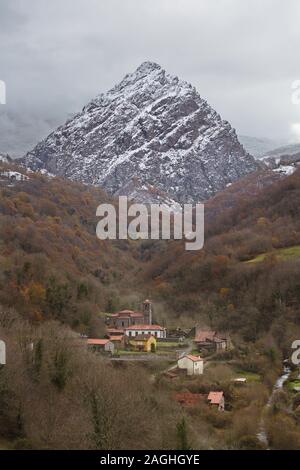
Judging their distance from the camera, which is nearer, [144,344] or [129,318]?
[144,344]

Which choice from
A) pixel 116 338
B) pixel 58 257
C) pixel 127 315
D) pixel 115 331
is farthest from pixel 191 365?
pixel 58 257

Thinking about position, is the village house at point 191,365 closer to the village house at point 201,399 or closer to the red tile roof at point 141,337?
the village house at point 201,399

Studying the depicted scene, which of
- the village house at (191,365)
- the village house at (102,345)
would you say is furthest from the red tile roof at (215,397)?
the village house at (102,345)

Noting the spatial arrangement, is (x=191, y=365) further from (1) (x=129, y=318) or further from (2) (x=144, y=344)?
(1) (x=129, y=318)

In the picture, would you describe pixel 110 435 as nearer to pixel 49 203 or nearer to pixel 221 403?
pixel 221 403

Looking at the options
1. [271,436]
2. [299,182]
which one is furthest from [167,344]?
[299,182]

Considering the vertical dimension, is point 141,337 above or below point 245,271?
below

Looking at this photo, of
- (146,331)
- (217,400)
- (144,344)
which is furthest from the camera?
(146,331)

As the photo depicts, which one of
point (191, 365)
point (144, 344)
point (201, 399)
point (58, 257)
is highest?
point (58, 257)
